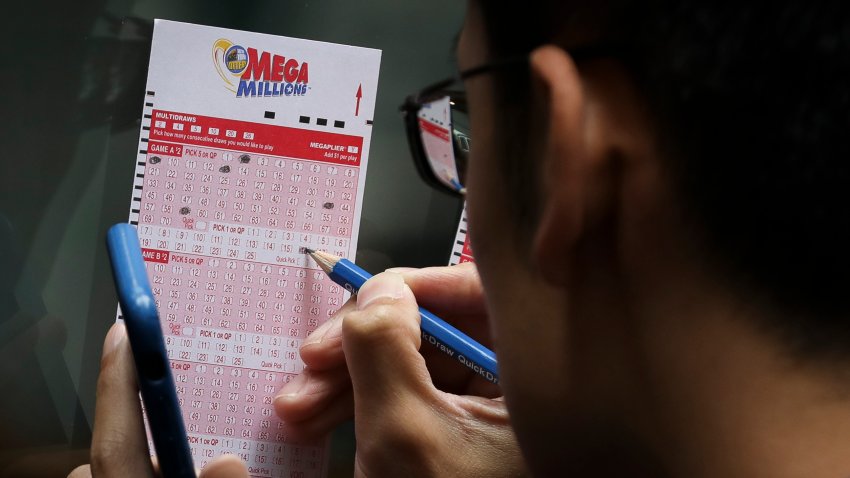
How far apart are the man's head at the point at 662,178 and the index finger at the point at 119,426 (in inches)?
9.9

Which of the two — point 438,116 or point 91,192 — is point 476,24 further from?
point 91,192

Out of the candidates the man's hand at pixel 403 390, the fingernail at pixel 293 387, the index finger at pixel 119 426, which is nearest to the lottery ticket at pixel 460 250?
the man's hand at pixel 403 390

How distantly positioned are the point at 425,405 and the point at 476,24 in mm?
258

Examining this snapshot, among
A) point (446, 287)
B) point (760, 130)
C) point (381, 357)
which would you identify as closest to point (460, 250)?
point (446, 287)

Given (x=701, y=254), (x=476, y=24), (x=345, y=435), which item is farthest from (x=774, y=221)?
(x=345, y=435)

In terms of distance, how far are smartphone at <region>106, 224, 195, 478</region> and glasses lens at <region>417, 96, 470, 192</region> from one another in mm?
163

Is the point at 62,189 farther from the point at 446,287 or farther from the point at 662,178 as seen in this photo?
the point at 662,178

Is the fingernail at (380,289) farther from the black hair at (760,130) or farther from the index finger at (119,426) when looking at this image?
the black hair at (760,130)

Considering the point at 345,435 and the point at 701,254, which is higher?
the point at 701,254

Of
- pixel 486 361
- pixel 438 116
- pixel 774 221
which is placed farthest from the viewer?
pixel 486 361

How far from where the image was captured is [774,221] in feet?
0.84

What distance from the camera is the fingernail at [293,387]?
0.56m

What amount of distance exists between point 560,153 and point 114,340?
1.11ft

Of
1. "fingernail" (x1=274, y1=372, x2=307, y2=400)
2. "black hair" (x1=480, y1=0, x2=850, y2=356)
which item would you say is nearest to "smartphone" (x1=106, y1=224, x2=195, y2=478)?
"fingernail" (x1=274, y1=372, x2=307, y2=400)
